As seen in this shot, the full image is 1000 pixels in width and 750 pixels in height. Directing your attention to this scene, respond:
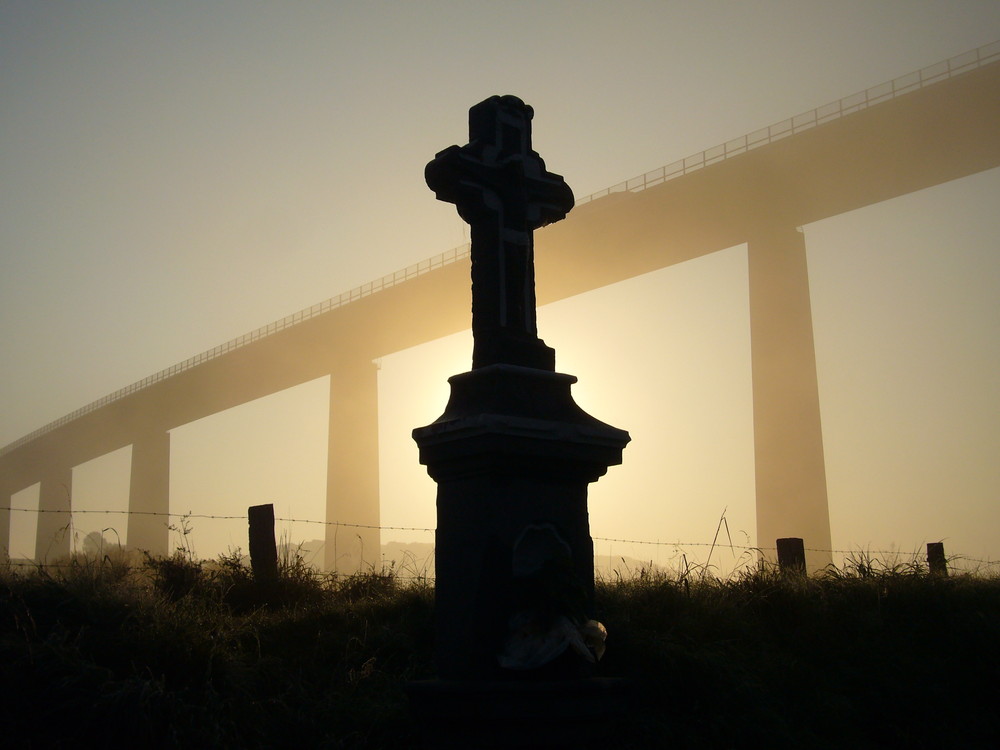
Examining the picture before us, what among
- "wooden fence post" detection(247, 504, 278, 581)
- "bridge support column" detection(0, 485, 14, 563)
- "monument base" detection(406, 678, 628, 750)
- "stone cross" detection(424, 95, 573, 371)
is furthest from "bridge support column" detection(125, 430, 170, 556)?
"monument base" detection(406, 678, 628, 750)

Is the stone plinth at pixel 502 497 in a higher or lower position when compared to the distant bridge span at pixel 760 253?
lower

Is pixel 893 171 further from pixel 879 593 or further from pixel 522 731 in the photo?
pixel 522 731

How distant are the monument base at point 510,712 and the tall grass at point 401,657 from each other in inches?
12.1

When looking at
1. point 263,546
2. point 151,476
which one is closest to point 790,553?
point 263,546

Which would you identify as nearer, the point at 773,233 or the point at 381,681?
the point at 381,681

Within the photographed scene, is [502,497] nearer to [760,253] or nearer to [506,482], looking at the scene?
[506,482]

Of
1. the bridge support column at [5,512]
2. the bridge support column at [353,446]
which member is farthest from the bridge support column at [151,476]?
the bridge support column at [353,446]

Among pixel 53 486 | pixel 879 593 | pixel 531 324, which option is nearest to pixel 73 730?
pixel 531 324

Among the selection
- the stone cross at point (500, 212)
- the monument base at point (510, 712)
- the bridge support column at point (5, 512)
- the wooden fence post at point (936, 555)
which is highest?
the bridge support column at point (5, 512)

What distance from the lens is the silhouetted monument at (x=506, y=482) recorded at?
417 cm

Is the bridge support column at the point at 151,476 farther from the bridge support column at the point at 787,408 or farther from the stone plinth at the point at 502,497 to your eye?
the stone plinth at the point at 502,497

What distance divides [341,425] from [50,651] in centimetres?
3039

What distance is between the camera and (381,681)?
570cm

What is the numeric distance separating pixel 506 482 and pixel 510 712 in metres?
1.01
